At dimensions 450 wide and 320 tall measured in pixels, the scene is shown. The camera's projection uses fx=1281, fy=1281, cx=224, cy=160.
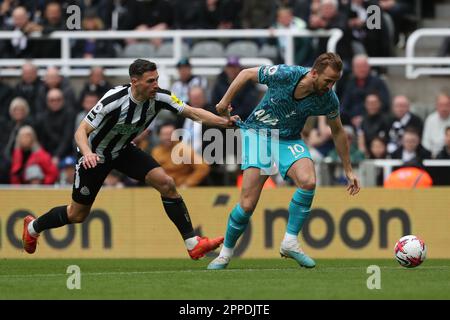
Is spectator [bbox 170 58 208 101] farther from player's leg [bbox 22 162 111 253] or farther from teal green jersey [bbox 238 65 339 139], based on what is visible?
teal green jersey [bbox 238 65 339 139]

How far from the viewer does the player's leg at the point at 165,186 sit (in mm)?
13492

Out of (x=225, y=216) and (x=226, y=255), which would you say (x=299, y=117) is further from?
(x=225, y=216)

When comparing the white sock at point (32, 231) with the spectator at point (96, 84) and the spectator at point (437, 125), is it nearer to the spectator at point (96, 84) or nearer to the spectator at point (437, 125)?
the spectator at point (96, 84)

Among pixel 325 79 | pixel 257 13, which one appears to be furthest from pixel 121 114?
pixel 257 13

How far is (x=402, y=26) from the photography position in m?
21.8

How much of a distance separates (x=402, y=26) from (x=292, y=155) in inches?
375

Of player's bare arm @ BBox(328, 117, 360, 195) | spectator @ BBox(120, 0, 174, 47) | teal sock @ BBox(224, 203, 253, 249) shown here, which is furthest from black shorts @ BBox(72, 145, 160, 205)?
spectator @ BBox(120, 0, 174, 47)

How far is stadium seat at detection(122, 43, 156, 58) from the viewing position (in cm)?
2062

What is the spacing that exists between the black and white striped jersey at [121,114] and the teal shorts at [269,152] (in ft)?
2.72

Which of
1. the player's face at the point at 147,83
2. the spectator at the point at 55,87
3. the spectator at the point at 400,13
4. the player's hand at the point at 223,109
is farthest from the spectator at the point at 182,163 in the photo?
the player's hand at the point at 223,109

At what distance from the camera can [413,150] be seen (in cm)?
1767

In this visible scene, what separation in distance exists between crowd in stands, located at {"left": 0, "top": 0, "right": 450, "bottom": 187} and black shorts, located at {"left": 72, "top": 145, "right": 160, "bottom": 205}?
4.25 m

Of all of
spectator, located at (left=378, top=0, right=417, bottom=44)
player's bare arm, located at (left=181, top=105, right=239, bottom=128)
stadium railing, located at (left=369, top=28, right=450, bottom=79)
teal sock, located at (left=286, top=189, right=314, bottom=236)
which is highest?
spectator, located at (left=378, top=0, right=417, bottom=44)

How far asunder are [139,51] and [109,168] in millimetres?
7346
